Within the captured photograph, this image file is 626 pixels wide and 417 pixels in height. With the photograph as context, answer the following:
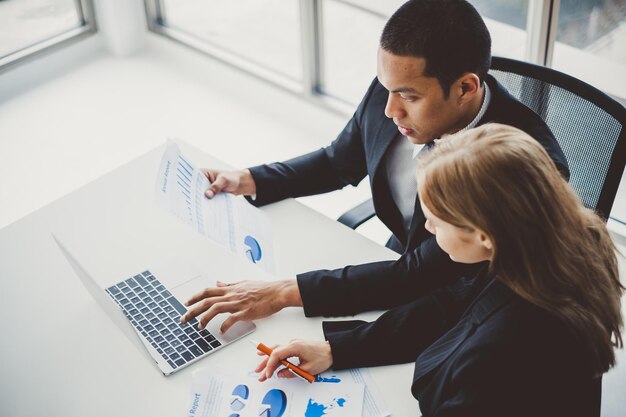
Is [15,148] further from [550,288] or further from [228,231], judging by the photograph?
[550,288]

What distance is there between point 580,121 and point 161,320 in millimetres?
1057

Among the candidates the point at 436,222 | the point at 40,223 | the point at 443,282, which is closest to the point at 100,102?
the point at 40,223

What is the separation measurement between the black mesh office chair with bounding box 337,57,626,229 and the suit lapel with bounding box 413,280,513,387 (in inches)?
20.8

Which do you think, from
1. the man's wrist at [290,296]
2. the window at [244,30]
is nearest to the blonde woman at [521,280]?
the man's wrist at [290,296]

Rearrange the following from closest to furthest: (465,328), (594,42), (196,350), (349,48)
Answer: (465,328) → (196,350) → (594,42) → (349,48)

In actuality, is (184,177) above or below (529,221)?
below

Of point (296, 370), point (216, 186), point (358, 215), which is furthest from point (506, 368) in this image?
point (216, 186)

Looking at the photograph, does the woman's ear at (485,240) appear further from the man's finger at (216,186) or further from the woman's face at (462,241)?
the man's finger at (216,186)

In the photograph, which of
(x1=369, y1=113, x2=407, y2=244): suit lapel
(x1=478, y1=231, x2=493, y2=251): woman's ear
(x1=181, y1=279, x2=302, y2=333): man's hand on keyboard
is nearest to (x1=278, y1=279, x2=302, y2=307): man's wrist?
(x1=181, y1=279, x2=302, y2=333): man's hand on keyboard

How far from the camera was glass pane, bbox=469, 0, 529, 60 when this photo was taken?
2.91 m

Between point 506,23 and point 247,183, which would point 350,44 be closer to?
point 506,23

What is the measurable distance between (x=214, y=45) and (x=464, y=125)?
2.52 m

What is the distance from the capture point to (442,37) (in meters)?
1.71

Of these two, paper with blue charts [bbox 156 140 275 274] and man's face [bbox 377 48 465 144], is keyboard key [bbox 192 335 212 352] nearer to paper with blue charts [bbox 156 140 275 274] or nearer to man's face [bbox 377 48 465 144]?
paper with blue charts [bbox 156 140 275 274]
